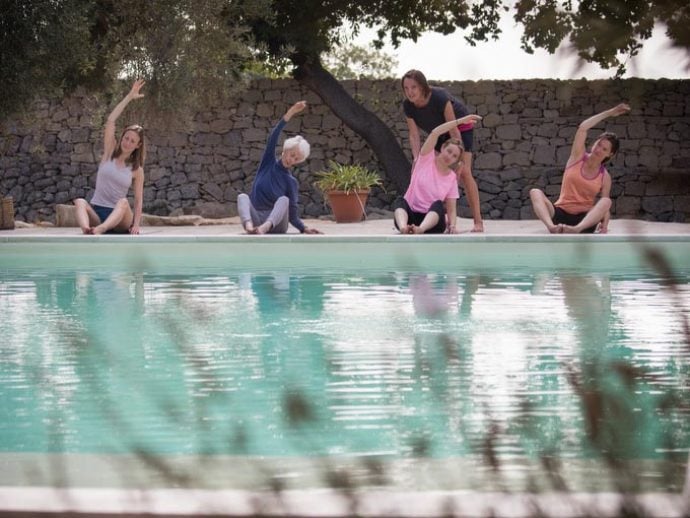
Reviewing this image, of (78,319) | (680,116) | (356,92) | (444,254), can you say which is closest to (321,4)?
(356,92)

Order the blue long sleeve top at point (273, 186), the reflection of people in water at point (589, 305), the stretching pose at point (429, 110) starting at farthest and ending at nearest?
1. the blue long sleeve top at point (273, 186)
2. the stretching pose at point (429, 110)
3. the reflection of people in water at point (589, 305)

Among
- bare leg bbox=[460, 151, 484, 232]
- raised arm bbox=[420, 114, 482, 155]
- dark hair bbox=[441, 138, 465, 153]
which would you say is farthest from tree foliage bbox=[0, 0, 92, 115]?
bare leg bbox=[460, 151, 484, 232]

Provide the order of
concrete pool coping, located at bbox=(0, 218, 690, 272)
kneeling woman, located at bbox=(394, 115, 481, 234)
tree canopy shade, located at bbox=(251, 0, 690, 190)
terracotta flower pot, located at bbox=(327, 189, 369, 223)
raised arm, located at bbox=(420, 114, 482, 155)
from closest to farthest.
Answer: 1. concrete pool coping, located at bbox=(0, 218, 690, 272)
2. raised arm, located at bbox=(420, 114, 482, 155)
3. kneeling woman, located at bbox=(394, 115, 481, 234)
4. terracotta flower pot, located at bbox=(327, 189, 369, 223)
5. tree canopy shade, located at bbox=(251, 0, 690, 190)

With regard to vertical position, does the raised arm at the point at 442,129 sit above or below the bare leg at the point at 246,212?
above

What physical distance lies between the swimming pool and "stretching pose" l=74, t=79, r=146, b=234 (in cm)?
173

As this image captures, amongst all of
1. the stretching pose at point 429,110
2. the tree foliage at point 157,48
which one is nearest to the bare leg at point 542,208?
the stretching pose at point 429,110

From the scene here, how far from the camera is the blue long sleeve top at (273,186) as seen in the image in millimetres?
12234

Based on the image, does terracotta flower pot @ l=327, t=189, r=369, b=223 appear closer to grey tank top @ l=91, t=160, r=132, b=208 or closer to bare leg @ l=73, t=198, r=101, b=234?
grey tank top @ l=91, t=160, r=132, b=208

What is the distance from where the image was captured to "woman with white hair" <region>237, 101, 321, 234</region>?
12.2 metres

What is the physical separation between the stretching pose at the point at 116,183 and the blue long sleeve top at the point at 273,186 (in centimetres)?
119

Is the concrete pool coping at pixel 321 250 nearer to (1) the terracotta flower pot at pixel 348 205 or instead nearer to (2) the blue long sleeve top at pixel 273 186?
(2) the blue long sleeve top at pixel 273 186

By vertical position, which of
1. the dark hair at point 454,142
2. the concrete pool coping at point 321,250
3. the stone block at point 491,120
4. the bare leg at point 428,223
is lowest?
the concrete pool coping at point 321,250

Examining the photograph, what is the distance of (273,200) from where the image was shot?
40.9 ft

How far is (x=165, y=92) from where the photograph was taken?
622 inches
